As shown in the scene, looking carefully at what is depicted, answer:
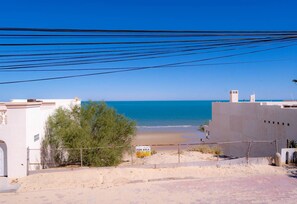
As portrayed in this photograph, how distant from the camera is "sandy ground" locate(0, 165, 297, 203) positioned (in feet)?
30.2

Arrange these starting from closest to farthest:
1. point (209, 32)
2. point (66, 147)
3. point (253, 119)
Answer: point (209, 32)
point (66, 147)
point (253, 119)

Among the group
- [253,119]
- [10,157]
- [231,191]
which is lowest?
[231,191]

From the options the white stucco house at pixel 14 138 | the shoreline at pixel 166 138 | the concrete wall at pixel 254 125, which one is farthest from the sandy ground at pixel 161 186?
the shoreline at pixel 166 138

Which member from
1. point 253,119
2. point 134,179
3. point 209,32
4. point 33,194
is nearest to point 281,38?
point 209,32

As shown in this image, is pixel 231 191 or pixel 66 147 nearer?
pixel 231 191

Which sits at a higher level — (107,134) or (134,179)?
(107,134)

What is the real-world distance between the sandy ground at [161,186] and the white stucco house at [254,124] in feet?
12.0

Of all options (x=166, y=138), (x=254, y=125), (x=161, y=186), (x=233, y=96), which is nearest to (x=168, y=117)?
(x=166, y=138)

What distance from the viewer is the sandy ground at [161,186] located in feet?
30.2

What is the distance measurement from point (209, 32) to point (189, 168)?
244 inches

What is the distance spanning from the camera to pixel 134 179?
11.3 m

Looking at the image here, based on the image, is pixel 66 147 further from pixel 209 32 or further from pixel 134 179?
pixel 209 32

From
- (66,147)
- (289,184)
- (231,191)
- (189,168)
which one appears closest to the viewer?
(231,191)

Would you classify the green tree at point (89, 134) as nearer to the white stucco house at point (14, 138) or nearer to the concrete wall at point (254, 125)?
the white stucco house at point (14, 138)
